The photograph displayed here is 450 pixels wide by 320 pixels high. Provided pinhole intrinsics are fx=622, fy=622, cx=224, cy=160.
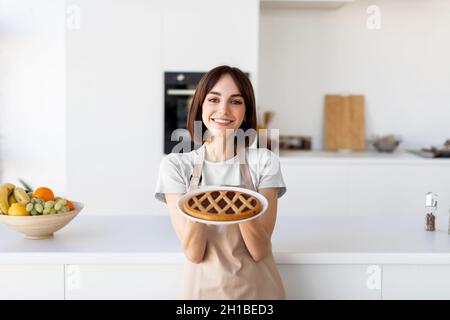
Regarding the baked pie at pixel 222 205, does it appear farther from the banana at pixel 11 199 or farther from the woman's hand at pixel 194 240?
the banana at pixel 11 199

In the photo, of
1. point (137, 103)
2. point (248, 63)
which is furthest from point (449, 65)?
point (137, 103)

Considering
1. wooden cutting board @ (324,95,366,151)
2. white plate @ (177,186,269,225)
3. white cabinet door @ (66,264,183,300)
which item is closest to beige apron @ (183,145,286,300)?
white plate @ (177,186,269,225)

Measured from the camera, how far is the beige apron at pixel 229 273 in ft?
5.87

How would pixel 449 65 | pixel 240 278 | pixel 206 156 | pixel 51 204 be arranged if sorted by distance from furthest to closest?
1. pixel 449 65
2. pixel 51 204
3. pixel 206 156
4. pixel 240 278

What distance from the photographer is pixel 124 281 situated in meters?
2.05

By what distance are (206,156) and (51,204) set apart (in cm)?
57

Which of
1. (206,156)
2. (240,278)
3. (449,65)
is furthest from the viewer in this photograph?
(449,65)

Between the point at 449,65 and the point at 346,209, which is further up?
the point at 449,65

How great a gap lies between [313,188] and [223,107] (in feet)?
8.01

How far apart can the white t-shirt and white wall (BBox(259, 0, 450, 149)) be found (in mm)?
2871

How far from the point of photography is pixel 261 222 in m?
1.85

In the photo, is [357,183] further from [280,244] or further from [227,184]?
[227,184]

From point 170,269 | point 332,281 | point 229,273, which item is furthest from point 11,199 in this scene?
point 332,281

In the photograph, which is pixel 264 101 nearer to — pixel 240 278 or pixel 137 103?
pixel 137 103
